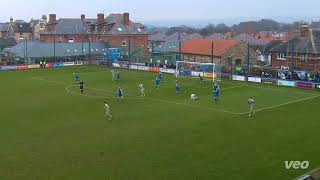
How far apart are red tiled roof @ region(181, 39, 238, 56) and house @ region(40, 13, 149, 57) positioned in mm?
11424

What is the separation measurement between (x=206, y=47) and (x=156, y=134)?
153 feet

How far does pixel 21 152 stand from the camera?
23.4 metres

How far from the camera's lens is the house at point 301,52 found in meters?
61.1

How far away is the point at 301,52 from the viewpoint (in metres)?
62.6

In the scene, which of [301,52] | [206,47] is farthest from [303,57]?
[206,47]

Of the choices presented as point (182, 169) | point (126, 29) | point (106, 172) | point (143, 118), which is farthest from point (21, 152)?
point (126, 29)

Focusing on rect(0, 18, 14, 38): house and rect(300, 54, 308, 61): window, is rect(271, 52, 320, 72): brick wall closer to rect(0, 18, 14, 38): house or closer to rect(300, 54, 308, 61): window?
rect(300, 54, 308, 61): window

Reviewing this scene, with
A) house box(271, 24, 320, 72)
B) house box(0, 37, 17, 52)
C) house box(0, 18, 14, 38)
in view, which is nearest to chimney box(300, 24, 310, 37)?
house box(271, 24, 320, 72)

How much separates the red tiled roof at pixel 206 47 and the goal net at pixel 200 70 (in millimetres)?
7938

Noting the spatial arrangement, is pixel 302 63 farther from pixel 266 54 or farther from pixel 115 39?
pixel 115 39

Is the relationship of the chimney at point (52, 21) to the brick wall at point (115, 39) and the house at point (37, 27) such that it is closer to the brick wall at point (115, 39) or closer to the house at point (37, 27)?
the brick wall at point (115, 39)

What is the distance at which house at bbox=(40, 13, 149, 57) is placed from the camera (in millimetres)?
86312

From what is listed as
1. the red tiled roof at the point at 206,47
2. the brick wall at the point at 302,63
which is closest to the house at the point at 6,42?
the red tiled roof at the point at 206,47

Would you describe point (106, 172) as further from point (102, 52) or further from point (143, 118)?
point (102, 52)
